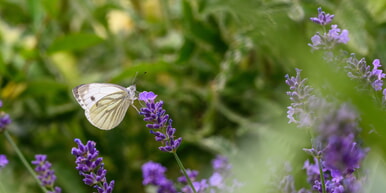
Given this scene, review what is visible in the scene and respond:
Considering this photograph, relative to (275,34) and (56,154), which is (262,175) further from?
(56,154)

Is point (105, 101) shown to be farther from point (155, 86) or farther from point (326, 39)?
point (155, 86)

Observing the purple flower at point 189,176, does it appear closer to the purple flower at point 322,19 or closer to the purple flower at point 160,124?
the purple flower at point 160,124

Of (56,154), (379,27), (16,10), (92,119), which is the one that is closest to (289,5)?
(379,27)

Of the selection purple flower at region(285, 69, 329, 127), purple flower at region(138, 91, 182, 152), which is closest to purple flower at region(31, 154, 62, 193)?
purple flower at region(138, 91, 182, 152)

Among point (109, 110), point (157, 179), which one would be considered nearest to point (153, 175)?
point (157, 179)

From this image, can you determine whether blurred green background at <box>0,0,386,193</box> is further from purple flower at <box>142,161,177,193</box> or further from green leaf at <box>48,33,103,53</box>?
purple flower at <box>142,161,177,193</box>

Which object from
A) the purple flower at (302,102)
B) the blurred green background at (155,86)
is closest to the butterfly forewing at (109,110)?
the purple flower at (302,102)
